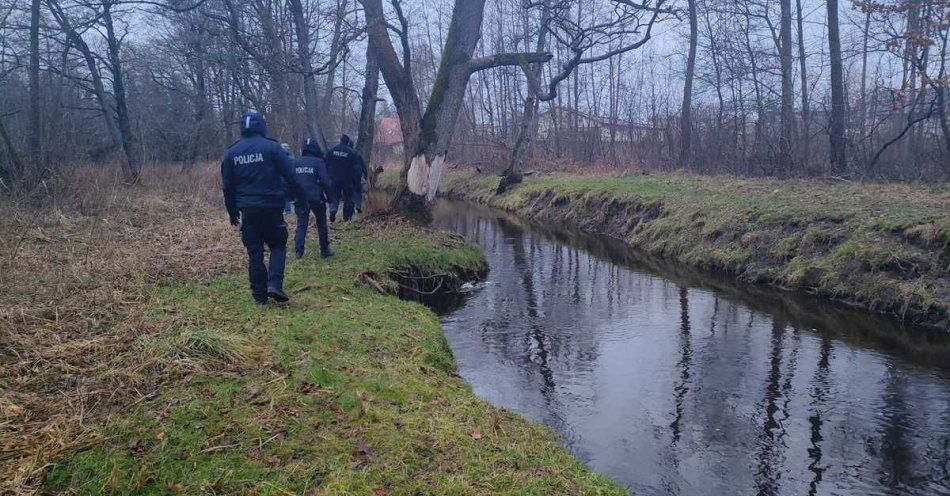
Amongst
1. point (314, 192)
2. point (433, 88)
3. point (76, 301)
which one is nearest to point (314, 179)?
point (314, 192)

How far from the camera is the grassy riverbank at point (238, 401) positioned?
3600 mm

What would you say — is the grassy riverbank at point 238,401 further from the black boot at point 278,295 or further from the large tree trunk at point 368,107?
the large tree trunk at point 368,107

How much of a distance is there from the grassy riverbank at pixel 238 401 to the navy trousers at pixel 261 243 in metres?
0.28

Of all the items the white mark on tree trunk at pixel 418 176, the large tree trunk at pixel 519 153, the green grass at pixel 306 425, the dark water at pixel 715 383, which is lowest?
the dark water at pixel 715 383

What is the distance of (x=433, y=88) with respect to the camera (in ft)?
44.3

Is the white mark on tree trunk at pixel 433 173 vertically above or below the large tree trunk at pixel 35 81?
below

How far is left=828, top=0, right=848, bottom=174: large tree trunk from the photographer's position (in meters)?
16.6

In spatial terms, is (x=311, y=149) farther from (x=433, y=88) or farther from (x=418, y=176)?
(x=433, y=88)

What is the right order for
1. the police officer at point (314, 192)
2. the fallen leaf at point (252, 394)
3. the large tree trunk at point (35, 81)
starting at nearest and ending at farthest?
the fallen leaf at point (252, 394), the police officer at point (314, 192), the large tree trunk at point (35, 81)

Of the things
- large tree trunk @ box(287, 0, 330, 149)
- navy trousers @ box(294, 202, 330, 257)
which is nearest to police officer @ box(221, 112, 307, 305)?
navy trousers @ box(294, 202, 330, 257)

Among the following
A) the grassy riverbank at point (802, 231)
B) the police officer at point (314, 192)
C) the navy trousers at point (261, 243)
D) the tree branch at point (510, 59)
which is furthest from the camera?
the tree branch at point (510, 59)

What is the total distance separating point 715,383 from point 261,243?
473 centimetres

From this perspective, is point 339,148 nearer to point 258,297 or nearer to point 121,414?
point 258,297

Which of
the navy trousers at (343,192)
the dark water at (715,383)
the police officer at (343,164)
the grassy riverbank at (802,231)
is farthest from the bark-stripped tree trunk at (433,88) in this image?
the grassy riverbank at (802,231)
